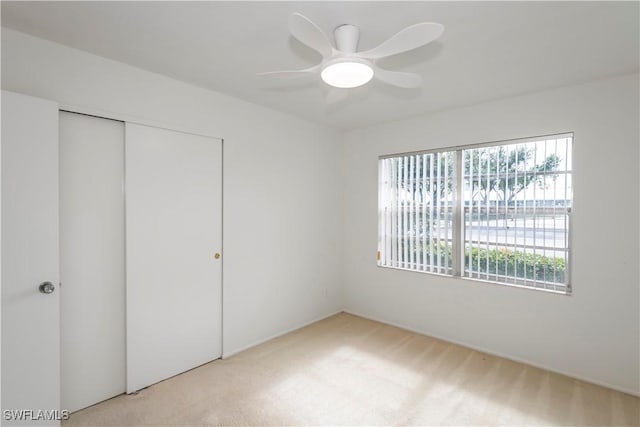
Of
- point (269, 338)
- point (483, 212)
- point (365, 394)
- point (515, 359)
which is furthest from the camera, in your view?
point (269, 338)

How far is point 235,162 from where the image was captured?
10.0 feet

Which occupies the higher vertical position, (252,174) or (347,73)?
(347,73)

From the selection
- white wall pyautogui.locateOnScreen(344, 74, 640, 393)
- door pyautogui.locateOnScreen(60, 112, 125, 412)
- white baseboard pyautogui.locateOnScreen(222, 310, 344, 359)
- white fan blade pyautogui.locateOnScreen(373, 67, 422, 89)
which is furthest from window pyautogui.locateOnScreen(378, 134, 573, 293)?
door pyautogui.locateOnScreen(60, 112, 125, 412)

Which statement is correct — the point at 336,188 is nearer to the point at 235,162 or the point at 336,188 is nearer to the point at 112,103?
the point at 235,162

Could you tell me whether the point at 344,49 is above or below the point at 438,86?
below

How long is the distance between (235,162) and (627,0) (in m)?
2.90

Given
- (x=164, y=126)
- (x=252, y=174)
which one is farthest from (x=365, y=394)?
(x=164, y=126)

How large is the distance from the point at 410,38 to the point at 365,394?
2440 mm

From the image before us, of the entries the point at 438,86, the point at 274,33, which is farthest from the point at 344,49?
the point at 438,86

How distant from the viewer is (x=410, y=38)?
1484mm

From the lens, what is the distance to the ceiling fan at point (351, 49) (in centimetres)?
141

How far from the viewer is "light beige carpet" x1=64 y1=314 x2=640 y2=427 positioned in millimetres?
2111

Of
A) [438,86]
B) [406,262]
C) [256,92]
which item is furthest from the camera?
[406,262]

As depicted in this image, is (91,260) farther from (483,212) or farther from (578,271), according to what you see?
(578,271)
